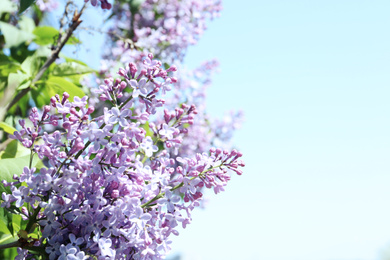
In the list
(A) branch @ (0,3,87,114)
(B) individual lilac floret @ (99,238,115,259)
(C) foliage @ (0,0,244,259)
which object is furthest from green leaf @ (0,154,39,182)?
(A) branch @ (0,3,87,114)

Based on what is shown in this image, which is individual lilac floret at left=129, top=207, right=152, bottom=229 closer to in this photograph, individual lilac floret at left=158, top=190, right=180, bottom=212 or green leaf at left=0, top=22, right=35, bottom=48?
Answer: individual lilac floret at left=158, top=190, right=180, bottom=212

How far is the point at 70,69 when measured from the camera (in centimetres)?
195

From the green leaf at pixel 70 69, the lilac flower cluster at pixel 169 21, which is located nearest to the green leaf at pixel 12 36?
the green leaf at pixel 70 69

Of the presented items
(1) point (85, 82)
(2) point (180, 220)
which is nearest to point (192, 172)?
(2) point (180, 220)

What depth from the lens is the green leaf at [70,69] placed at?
1.94m

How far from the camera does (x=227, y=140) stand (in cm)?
415

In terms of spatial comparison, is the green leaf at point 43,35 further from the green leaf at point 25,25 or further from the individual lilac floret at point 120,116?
the individual lilac floret at point 120,116

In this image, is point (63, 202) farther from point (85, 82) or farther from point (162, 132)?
point (85, 82)

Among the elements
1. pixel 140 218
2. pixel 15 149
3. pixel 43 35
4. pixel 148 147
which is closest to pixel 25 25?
pixel 43 35

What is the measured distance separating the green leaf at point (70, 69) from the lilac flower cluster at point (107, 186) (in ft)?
3.00

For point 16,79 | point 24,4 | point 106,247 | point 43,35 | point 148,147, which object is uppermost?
point 43,35

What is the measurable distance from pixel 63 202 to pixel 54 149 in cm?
11

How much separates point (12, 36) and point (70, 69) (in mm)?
260

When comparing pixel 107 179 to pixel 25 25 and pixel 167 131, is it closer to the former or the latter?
pixel 167 131
